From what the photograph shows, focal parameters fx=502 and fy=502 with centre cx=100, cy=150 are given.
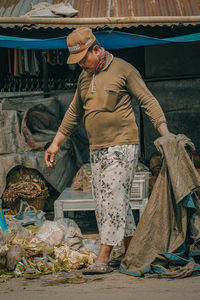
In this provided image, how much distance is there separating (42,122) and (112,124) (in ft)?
11.0

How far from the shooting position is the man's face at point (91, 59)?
4.88m

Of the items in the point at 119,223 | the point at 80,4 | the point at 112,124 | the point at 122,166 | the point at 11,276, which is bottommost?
the point at 11,276

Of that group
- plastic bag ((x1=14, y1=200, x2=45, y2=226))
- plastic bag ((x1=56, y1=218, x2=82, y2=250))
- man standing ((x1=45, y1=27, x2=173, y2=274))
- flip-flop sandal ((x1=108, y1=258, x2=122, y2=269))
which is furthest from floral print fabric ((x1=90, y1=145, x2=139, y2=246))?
plastic bag ((x1=14, y1=200, x2=45, y2=226))

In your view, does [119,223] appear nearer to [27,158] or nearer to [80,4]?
[27,158]

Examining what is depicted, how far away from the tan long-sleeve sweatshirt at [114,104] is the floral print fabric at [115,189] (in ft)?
0.35

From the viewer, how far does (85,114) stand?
16.6 ft

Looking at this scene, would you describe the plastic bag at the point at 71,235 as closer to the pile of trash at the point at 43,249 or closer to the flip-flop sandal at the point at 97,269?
the pile of trash at the point at 43,249

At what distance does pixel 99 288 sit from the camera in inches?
171

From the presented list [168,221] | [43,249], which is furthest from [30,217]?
[168,221]

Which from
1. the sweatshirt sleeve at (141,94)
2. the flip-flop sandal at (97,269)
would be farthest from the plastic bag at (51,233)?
the sweatshirt sleeve at (141,94)

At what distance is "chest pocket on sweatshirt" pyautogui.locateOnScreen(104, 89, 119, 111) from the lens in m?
4.88

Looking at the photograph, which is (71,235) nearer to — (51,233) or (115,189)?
(51,233)

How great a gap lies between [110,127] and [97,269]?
1.36m

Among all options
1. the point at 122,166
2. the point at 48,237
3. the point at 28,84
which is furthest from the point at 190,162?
the point at 28,84
